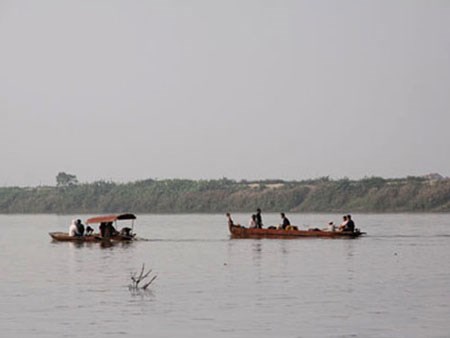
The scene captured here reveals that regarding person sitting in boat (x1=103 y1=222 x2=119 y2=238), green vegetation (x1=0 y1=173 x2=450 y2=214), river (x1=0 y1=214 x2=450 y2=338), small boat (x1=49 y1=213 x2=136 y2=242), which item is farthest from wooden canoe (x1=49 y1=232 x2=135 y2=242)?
green vegetation (x1=0 y1=173 x2=450 y2=214)

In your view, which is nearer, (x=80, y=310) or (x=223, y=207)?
(x=80, y=310)

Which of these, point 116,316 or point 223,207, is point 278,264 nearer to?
point 116,316

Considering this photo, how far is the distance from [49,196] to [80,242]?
228 ft

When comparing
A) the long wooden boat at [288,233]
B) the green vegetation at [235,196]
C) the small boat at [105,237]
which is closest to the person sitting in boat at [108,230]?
the small boat at [105,237]

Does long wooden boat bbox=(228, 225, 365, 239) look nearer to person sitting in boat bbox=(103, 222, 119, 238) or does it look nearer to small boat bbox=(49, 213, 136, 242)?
small boat bbox=(49, 213, 136, 242)

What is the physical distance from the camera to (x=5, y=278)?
34.6 m

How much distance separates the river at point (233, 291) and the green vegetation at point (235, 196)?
51229mm

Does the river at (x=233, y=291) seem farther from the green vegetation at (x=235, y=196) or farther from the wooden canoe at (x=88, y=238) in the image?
the green vegetation at (x=235, y=196)

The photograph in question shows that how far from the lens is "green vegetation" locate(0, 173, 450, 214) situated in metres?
102

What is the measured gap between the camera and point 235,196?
110188 millimetres

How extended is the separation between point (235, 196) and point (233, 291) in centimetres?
8102

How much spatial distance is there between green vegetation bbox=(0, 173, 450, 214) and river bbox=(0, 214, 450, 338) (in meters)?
51.2

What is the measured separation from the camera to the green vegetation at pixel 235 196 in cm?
10188

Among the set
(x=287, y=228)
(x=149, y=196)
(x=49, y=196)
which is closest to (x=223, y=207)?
(x=149, y=196)
